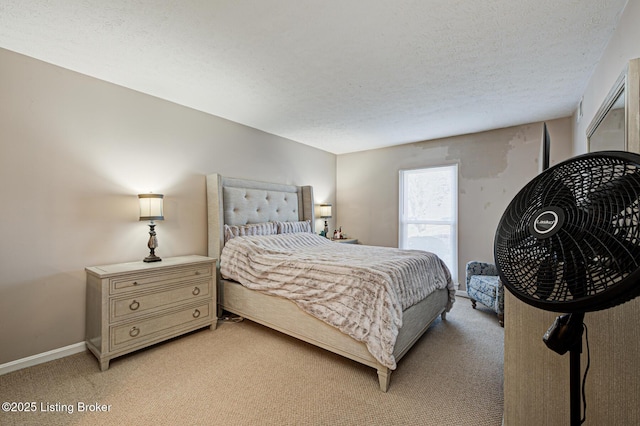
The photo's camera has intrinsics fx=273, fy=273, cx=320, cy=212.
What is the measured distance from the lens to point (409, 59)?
85.4 inches

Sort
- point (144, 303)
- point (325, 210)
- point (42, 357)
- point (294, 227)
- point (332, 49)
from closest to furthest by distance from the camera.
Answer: point (332, 49) → point (42, 357) → point (144, 303) → point (294, 227) → point (325, 210)

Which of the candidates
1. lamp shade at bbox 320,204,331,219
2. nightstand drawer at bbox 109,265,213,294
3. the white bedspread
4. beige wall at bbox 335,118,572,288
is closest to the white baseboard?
nightstand drawer at bbox 109,265,213,294

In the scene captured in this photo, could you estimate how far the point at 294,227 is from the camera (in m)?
4.01

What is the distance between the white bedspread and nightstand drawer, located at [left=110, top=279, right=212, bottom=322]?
370mm

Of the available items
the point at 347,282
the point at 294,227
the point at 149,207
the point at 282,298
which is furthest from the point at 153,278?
the point at 294,227

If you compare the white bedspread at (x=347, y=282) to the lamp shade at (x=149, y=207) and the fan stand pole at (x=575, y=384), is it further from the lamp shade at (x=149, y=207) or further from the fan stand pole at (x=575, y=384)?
the fan stand pole at (x=575, y=384)

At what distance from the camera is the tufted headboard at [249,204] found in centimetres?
320

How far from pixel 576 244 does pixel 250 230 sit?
124 inches

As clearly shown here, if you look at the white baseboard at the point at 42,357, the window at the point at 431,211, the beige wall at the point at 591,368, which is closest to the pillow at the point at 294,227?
the window at the point at 431,211

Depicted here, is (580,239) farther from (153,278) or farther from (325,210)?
(325,210)

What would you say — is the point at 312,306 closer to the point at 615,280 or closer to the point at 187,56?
the point at 615,280

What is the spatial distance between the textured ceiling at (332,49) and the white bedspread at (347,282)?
65.2 inches

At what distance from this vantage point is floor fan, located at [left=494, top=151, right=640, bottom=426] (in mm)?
638

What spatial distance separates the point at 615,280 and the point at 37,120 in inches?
137
